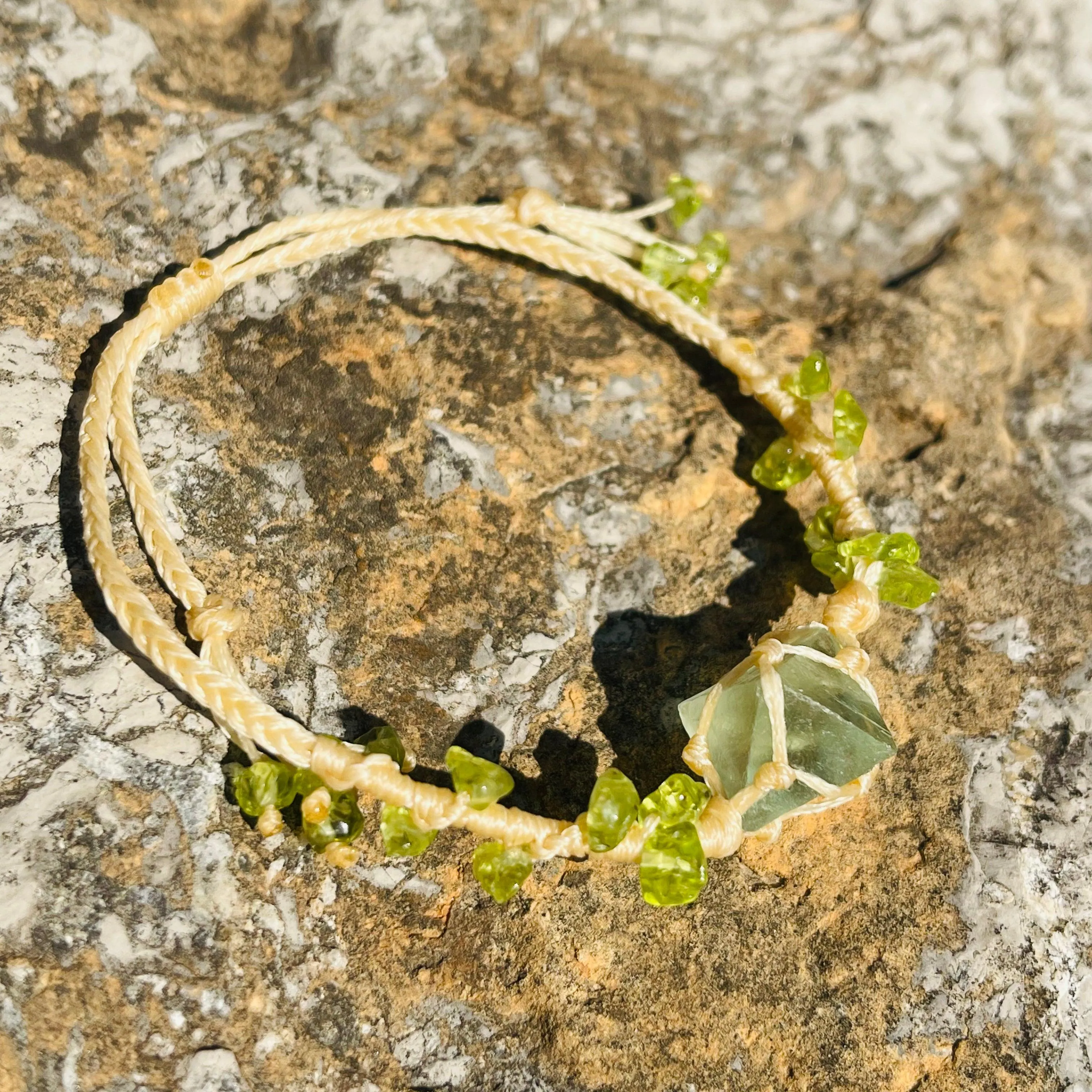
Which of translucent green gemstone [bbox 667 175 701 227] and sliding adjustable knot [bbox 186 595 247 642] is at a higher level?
translucent green gemstone [bbox 667 175 701 227]

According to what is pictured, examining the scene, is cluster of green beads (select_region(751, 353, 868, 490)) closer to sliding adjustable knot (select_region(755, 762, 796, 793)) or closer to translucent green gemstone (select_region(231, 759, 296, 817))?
sliding adjustable knot (select_region(755, 762, 796, 793))

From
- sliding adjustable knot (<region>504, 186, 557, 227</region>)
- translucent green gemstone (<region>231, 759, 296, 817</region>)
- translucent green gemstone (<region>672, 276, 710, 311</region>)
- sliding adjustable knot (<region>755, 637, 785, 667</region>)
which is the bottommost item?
translucent green gemstone (<region>231, 759, 296, 817</region>)

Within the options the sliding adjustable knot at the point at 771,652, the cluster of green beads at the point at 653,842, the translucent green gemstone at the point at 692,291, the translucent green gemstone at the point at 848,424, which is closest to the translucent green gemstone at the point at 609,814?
the cluster of green beads at the point at 653,842

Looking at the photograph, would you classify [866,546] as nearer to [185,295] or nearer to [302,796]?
[302,796]

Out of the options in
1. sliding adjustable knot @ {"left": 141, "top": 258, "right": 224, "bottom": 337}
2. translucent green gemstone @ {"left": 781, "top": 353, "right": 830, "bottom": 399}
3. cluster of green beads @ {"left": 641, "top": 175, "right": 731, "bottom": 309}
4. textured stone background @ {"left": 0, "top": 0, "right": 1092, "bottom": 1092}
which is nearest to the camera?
textured stone background @ {"left": 0, "top": 0, "right": 1092, "bottom": 1092}

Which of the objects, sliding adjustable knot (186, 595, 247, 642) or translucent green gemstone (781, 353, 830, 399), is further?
translucent green gemstone (781, 353, 830, 399)

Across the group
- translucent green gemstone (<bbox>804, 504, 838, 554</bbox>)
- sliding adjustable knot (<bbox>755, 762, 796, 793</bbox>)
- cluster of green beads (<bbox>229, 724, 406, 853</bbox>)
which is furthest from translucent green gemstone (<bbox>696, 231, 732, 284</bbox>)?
cluster of green beads (<bbox>229, 724, 406, 853</bbox>)

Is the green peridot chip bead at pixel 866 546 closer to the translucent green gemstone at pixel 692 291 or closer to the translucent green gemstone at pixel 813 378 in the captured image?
the translucent green gemstone at pixel 813 378

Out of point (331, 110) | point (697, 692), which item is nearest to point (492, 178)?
point (331, 110)
